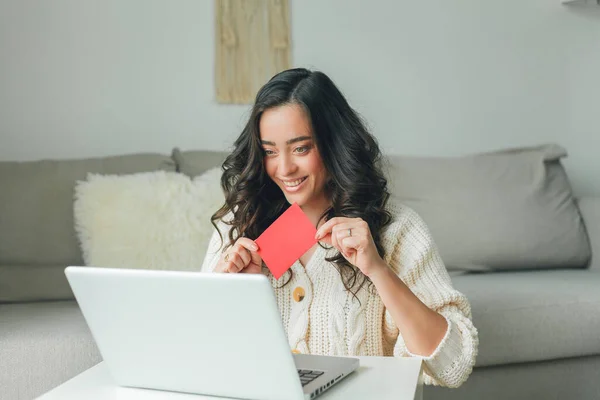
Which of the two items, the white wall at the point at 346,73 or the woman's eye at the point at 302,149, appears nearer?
the woman's eye at the point at 302,149

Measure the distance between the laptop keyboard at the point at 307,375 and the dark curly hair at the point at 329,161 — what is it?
1.35ft

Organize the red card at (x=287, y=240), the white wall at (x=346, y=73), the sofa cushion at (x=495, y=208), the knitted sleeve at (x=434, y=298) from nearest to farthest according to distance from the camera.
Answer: the red card at (x=287, y=240) → the knitted sleeve at (x=434, y=298) → the sofa cushion at (x=495, y=208) → the white wall at (x=346, y=73)

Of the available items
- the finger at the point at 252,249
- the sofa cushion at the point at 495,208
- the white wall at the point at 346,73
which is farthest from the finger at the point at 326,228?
the white wall at the point at 346,73

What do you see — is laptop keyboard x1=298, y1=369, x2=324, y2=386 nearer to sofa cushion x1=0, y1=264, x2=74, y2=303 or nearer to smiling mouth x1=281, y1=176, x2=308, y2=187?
smiling mouth x1=281, y1=176, x2=308, y2=187

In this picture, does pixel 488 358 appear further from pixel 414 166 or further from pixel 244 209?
pixel 244 209

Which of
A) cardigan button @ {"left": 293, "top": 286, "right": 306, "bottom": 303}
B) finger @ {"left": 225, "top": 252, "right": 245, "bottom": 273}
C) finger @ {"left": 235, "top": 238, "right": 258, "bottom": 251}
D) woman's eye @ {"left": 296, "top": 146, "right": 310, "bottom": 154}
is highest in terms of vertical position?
woman's eye @ {"left": 296, "top": 146, "right": 310, "bottom": 154}

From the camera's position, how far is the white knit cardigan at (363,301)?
1.53m

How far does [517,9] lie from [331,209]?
6.28 ft

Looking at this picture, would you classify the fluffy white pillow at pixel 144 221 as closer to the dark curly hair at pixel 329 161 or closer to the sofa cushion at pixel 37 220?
the sofa cushion at pixel 37 220

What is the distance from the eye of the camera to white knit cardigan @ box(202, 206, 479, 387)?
1.53 meters

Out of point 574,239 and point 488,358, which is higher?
point 574,239

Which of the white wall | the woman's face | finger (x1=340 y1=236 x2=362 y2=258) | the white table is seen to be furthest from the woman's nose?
the white wall

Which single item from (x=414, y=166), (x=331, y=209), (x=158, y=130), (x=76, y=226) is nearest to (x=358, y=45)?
(x=414, y=166)

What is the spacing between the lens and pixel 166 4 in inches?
119
